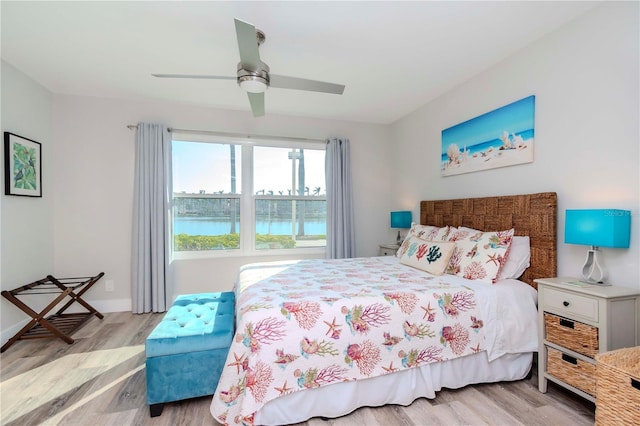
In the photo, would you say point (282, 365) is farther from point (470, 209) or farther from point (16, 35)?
point (16, 35)

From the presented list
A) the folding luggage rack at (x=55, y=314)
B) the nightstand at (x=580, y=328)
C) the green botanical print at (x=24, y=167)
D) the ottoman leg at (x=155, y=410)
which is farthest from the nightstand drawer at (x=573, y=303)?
the green botanical print at (x=24, y=167)

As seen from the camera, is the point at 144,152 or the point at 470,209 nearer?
the point at 470,209

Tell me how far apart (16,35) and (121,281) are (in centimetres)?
256

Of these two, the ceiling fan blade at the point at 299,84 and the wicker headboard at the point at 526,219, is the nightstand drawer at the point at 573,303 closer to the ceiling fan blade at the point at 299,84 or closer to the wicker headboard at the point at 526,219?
the wicker headboard at the point at 526,219

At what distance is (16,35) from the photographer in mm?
2307

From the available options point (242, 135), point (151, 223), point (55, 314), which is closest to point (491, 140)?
point (242, 135)

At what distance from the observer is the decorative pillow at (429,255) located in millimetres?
2512

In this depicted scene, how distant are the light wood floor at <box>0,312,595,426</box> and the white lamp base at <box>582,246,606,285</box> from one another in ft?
2.49

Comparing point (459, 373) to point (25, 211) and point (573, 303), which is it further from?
point (25, 211)

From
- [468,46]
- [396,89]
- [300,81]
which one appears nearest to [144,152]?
[300,81]

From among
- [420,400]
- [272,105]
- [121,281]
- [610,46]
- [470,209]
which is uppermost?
[272,105]

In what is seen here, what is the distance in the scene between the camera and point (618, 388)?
135cm

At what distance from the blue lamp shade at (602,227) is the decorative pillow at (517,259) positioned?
0.53 meters

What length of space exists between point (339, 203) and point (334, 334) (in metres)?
2.65
